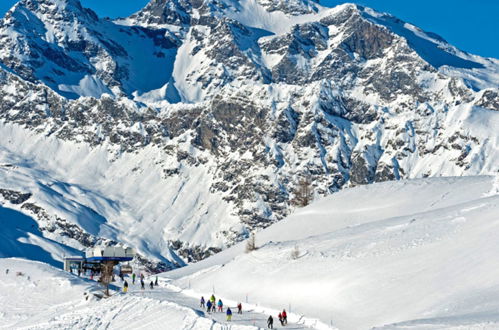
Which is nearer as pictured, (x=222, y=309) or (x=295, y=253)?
(x=222, y=309)

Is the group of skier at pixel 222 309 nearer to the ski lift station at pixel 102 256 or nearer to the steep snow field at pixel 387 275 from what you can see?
the steep snow field at pixel 387 275

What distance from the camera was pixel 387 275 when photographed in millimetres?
65438

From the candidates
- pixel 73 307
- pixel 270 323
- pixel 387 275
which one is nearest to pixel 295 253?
pixel 387 275

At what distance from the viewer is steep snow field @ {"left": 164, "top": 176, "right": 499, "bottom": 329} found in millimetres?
55844

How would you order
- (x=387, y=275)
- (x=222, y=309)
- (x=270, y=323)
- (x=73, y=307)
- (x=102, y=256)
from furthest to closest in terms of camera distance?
(x=102, y=256) < (x=73, y=307) < (x=222, y=309) < (x=387, y=275) < (x=270, y=323)

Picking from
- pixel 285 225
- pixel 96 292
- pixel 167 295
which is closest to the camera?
pixel 167 295

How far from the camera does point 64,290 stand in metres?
93.3

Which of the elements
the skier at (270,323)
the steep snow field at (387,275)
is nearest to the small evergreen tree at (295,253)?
the steep snow field at (387,275)

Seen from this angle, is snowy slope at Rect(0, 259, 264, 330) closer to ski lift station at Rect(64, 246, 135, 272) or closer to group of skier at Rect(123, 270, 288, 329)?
group of skier at Rect(123, 270, 288, 329)

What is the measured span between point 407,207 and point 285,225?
643 inches

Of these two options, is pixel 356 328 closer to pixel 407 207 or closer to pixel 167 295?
pixel 167 295

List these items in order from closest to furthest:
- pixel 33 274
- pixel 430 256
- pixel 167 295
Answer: pixel 430 256 < pixel 167 295 < pixel 33 274

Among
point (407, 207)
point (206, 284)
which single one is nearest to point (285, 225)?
point (407, 207)

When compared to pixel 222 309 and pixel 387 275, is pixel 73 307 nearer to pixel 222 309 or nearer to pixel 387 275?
pixel 222 309
